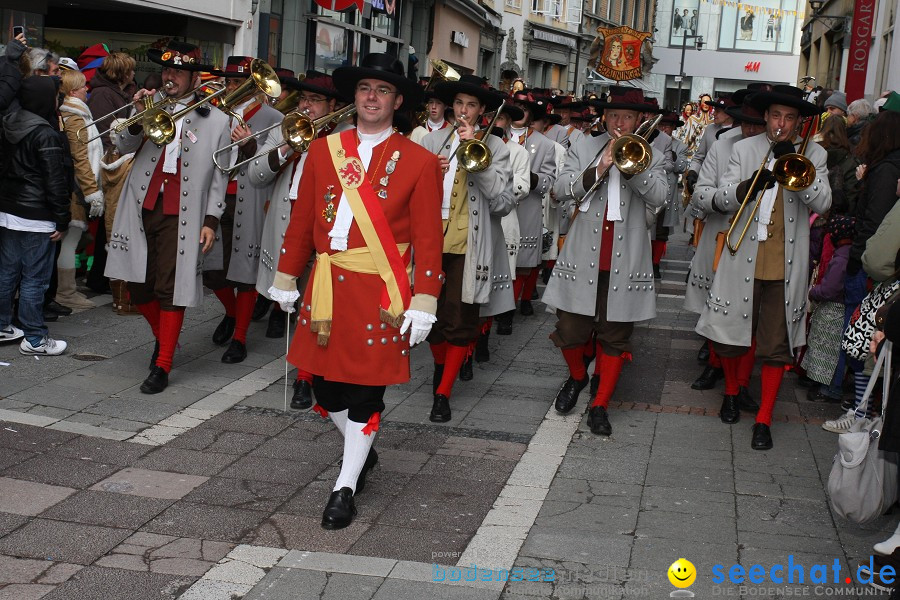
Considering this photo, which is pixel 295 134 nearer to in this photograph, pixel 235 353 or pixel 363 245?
pixel 235 353

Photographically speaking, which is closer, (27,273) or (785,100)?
(785,100)

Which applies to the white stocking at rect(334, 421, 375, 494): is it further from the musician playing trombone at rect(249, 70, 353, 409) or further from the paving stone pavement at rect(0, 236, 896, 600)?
the musician playing trombone at rect(249, 70, 353, 409)

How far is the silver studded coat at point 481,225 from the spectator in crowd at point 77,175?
10.8 feet

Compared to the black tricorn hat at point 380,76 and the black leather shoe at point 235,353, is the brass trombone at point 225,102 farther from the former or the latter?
the black tricorn hat at point 380,76

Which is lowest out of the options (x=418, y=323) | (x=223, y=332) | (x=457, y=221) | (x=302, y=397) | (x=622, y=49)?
(x=302, y=397)

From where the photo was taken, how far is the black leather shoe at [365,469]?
546cm

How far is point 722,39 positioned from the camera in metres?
63.3

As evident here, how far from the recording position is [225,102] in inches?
301

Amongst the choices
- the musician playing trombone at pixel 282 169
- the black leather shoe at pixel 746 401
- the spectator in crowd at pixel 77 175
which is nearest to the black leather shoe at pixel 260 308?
the spectator in crowd at pixel 77 175

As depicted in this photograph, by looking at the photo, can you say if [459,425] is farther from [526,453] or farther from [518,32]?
[518,32]

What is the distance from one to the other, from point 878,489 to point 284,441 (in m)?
3.11

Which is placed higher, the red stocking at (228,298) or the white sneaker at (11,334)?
the red stocking at (228,298)

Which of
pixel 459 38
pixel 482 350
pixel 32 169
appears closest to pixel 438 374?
pixel 482 350

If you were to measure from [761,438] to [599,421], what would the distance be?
0.92 meters
